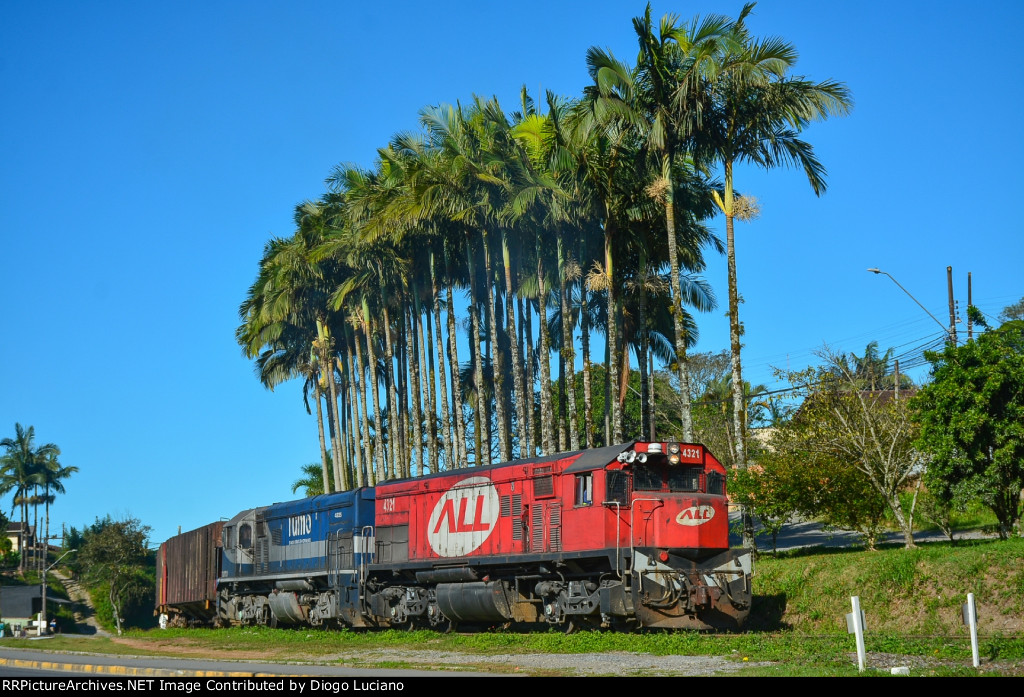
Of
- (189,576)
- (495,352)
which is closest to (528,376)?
(495,352)

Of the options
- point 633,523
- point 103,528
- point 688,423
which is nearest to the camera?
point 633,523

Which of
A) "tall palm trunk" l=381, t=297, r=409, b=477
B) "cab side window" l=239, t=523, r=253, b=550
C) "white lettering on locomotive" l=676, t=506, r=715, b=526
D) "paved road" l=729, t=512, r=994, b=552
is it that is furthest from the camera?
"tall palm trunk" l=381, t=297, r=409, b=477

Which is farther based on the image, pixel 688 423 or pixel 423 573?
pixel 688 423

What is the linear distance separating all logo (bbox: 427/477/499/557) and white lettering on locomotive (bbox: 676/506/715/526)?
16.1 feet

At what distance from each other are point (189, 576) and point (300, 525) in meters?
11.1

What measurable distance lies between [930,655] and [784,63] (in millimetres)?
17722

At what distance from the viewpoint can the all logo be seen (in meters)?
24.1

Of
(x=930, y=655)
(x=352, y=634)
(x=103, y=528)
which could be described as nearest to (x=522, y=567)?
(x=352, y=634)

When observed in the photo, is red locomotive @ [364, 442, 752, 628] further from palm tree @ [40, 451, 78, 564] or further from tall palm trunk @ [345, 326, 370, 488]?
palm tree @ [40, 451, 78, 564]

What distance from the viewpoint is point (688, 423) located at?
29.0 meters

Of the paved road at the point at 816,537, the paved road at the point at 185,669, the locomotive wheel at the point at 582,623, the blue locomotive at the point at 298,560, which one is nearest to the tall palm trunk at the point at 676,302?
the paved road at the point at 816,537

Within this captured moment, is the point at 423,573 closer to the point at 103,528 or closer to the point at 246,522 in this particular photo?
the point at 246,522

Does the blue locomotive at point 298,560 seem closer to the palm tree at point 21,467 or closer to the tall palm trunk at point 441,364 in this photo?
the tall palm trunk at point 441,364

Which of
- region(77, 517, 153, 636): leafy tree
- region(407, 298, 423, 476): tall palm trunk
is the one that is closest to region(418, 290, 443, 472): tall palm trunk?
region(407, 298, 423, 476): tall palm trunk
